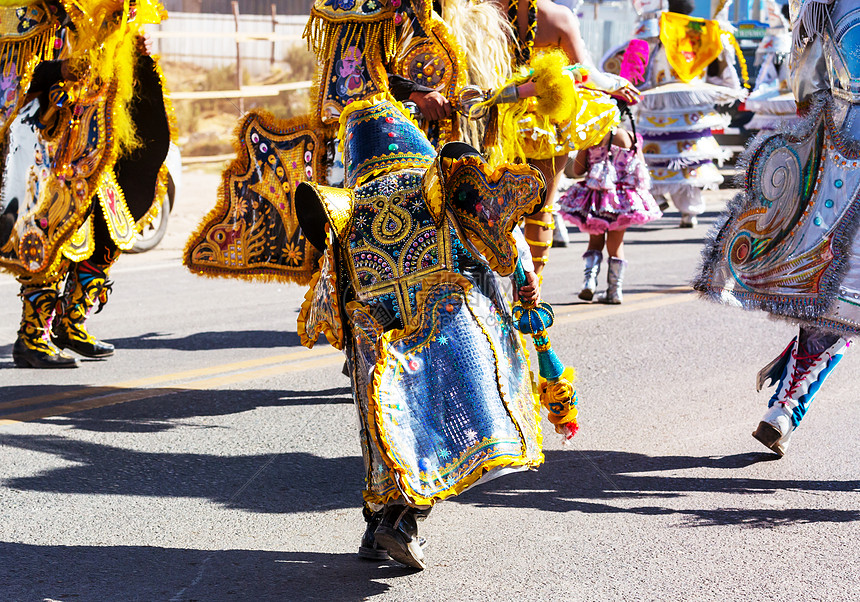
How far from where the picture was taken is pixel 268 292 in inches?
347

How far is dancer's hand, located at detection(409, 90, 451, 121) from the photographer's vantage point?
4.67 metres

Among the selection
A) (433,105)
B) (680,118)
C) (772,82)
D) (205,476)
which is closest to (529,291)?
(433,105)

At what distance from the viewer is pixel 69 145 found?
5902mm

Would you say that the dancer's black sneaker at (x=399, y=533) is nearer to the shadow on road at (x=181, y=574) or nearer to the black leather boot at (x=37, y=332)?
the shadow on road at (x=181, y=574)

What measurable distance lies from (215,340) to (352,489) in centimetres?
301

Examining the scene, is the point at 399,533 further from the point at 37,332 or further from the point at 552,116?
the point at 37,332

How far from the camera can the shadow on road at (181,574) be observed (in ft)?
10.6

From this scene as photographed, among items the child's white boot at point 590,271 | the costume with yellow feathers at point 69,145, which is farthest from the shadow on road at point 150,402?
the child's white boot at point 590,271

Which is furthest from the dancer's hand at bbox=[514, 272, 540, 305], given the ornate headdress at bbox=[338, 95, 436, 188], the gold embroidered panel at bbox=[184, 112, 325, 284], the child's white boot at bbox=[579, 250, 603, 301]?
the child's white boot at bbox=[579, 250, 603, 301]

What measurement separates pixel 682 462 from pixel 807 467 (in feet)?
1.66

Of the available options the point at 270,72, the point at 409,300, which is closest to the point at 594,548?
the point at 409,300

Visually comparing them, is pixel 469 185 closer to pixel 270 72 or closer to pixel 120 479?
pixel 120 479

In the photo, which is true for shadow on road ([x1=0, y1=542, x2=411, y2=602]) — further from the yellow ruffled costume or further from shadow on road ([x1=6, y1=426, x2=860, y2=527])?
the yellow ruffled costume

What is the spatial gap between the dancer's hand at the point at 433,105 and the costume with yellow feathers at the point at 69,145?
6.28ft
